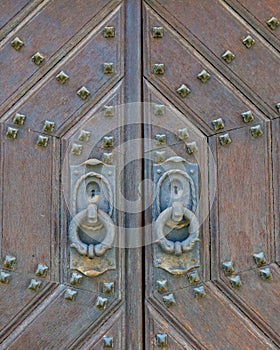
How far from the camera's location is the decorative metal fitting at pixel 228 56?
250cm

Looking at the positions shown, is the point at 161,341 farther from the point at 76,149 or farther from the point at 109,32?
the point at 109,32

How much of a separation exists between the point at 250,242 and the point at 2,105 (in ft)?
2.59

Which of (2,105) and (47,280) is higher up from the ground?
(2,105)

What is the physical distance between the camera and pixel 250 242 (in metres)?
2.35

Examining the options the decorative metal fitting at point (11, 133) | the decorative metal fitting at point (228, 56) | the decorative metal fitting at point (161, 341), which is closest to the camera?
the decorative metal fitting at point (161, 341)

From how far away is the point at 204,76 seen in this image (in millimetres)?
2473

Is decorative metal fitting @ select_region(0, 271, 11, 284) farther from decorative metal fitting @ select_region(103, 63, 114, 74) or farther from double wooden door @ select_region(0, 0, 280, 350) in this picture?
decorative metal fitting @ select_region(103, 63, 114, 74)

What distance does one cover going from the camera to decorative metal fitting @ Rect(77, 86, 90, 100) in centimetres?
245

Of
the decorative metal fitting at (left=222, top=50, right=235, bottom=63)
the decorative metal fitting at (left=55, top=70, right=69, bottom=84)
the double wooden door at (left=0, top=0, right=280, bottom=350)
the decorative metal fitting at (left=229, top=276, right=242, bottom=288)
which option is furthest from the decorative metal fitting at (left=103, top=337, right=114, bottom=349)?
the decorative metal fitting at (left=222, top=50, right=235, bottom=63)

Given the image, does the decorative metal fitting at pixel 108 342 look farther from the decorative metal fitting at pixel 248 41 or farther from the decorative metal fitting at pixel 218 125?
the decorative metal fitting at pixel 248 41

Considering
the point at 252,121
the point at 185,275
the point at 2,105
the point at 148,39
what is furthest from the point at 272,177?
the point at 2,105

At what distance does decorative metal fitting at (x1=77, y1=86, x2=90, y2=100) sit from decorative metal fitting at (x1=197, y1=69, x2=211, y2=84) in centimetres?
32

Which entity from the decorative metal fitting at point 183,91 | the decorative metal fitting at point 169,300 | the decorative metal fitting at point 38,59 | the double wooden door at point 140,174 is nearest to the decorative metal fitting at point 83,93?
the double wooden door at point 140,174

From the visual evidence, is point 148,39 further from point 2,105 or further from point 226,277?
point 226,277
